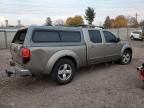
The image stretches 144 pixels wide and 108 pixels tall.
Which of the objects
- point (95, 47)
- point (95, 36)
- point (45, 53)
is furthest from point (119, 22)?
point (45, 53)

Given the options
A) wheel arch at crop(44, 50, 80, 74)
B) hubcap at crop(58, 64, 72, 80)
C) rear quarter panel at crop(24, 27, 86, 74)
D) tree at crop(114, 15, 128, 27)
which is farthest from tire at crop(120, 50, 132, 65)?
tree at crop(114, 15, 128, 27)

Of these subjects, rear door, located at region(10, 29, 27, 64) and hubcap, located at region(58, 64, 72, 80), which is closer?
rear door, located at region(10, 29, 27, 64)

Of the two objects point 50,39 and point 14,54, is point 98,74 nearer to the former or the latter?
point 50,39

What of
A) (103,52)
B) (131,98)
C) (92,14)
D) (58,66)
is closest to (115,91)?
(131,98)

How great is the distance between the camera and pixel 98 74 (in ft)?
23.6

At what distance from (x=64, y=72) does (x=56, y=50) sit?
0.74 metres

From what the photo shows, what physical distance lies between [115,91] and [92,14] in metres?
45.1

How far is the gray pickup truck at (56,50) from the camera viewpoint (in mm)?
5414

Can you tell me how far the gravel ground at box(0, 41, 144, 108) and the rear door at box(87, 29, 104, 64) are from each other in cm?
55

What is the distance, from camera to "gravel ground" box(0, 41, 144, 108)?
466cm

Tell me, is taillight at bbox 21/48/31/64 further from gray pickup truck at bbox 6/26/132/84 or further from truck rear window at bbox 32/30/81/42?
truck rear window at bbox 32/30/81/42

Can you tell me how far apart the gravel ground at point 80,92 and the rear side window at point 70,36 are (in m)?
1.33

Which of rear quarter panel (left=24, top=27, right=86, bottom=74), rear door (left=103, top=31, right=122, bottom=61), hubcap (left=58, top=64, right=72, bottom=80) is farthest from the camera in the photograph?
rear door (left=103, top=31, right=122, bottom=61)

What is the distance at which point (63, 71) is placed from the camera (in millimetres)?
6047
